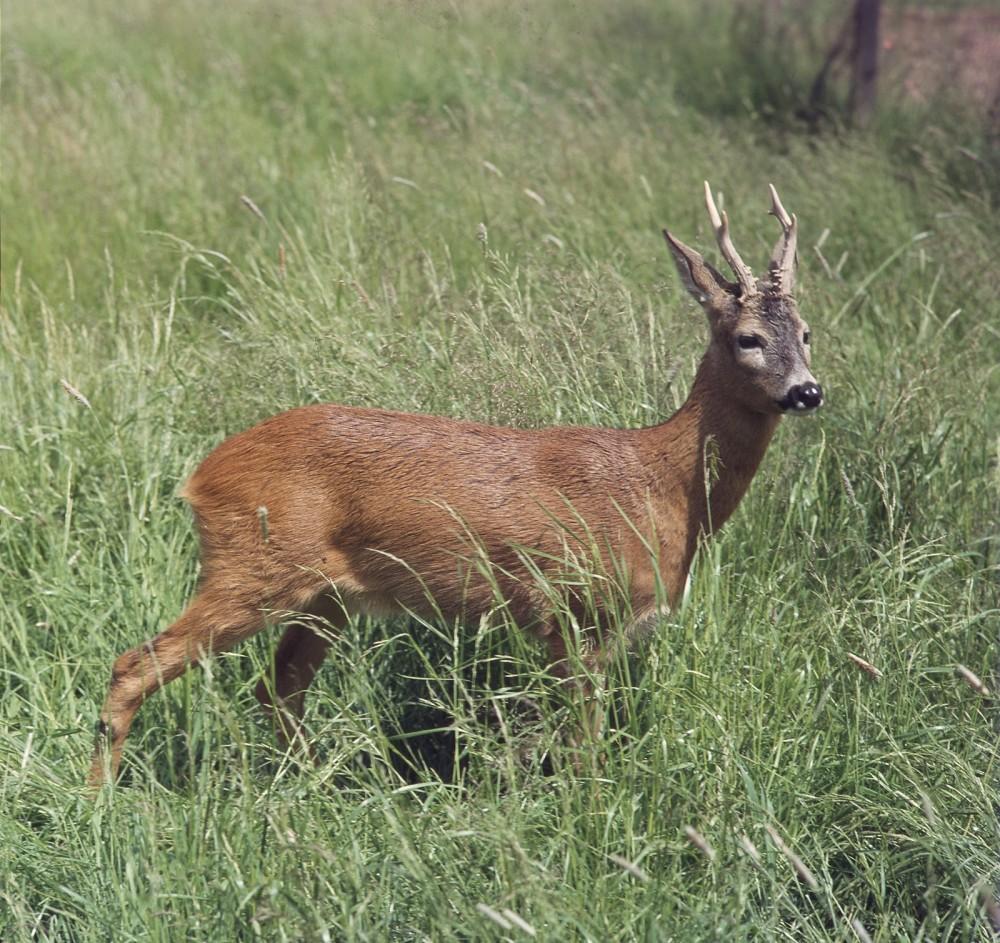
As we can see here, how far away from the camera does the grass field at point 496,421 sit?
298 centimetres

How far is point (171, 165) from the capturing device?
650 centimetres

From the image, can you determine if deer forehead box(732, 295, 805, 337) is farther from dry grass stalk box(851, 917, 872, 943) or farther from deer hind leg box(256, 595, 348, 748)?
dry grass stalk box(851, 917, 872, 943)

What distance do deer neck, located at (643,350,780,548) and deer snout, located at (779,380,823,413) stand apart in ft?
0.71

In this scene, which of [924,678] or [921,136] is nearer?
[924,678]

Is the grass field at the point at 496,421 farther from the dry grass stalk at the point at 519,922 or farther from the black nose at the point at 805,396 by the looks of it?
the black nose at the point at 805,396

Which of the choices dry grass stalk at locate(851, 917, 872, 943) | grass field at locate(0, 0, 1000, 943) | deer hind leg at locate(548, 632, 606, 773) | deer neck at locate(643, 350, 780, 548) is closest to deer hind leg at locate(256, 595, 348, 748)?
grass field at locate(0, 0, 1000, 943)

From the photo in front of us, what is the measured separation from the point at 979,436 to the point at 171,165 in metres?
3.63

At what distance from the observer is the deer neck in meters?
3.86

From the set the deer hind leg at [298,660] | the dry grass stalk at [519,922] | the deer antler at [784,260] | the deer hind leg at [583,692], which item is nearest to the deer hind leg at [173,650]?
the deer hind leg at [298,660]

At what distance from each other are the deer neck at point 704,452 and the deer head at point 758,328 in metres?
0.05

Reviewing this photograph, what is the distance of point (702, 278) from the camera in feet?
13.1

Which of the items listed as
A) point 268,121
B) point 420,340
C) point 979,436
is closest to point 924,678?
point 979,436

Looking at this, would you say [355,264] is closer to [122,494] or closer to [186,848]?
[122,494]

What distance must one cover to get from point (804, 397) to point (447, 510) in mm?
915
